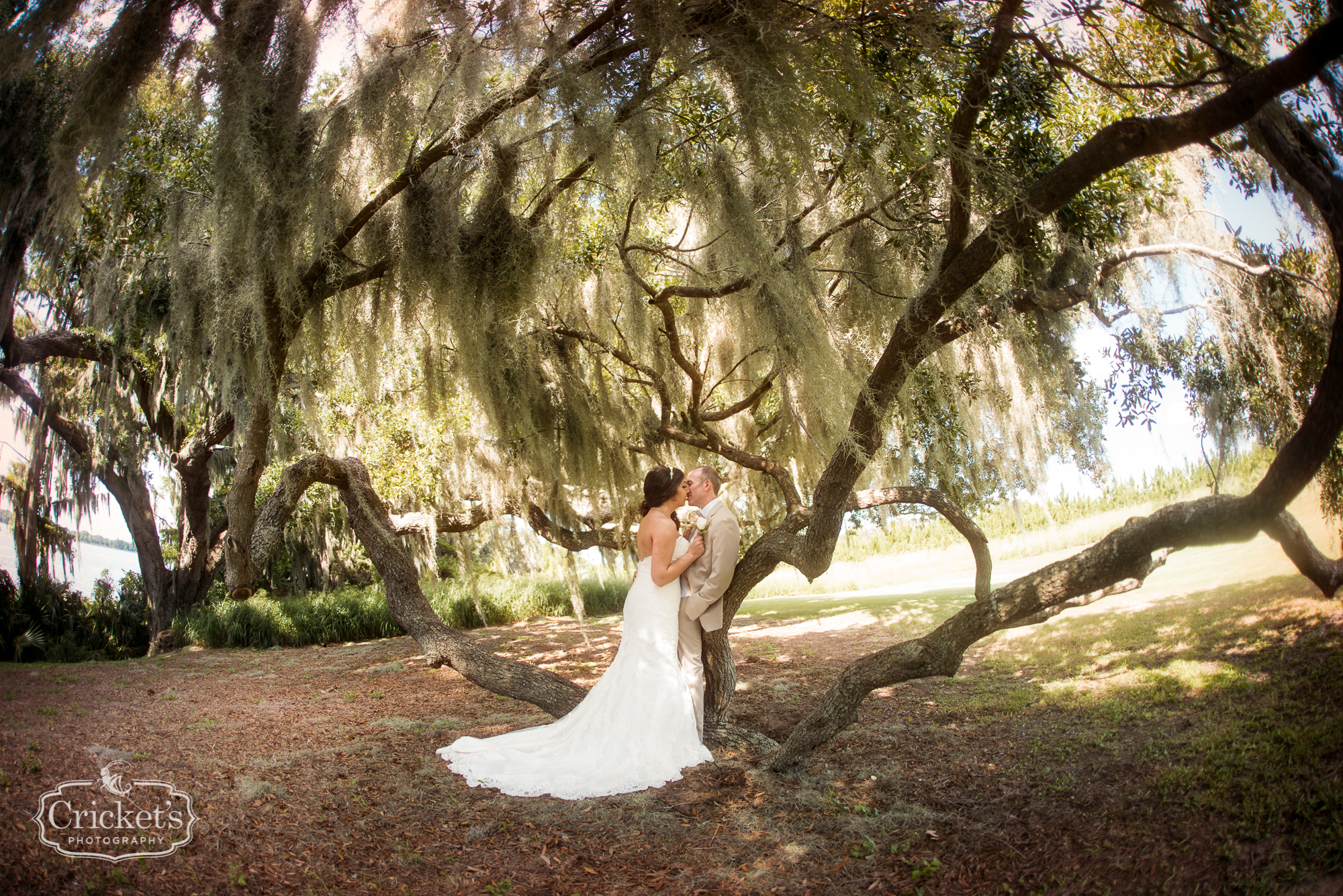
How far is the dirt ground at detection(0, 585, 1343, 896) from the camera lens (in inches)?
86.7

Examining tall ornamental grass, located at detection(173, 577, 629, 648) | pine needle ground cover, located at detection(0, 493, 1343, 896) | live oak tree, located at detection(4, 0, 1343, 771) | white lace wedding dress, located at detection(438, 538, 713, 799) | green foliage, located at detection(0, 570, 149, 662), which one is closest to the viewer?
pine needle ground cover, located at detection(0, 493, 1343, 896)

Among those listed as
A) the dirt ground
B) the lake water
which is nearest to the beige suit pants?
the dirt ground

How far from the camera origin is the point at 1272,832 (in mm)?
1969

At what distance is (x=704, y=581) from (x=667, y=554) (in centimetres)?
24

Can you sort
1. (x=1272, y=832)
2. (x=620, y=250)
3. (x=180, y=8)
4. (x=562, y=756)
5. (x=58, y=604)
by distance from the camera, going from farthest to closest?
(x=58, y=604), (x=620, y=250), (x=562, y=756), (x=180, y=8), (x=1272, y=832)

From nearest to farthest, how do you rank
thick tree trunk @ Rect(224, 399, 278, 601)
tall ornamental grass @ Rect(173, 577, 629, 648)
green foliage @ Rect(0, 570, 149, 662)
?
1. thick tree trunk @ Rect(224, 399, 278, 601)
2. green foliage @ Rect(0, 570, 149, 662)
3. tall ornamental grass @ Rect(173, 577, 629, 648)

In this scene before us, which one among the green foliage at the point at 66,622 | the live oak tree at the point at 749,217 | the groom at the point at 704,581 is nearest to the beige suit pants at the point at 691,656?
the groom at the point at 704,581

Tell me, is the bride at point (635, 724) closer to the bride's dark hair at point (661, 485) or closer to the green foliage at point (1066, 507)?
the bride's dark hair at point (661, 485)

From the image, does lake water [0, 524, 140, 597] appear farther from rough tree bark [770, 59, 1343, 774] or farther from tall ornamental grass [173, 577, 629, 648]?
rough tree bark [770, 59, 1343, 774]

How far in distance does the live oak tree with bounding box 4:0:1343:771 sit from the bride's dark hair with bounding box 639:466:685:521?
569 mm

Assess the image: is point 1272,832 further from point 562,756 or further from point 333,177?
point 333,177

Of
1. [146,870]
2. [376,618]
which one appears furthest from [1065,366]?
[376,618]

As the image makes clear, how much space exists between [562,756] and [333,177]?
309cm

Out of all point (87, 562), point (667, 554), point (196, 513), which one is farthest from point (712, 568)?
point (87, 562)
